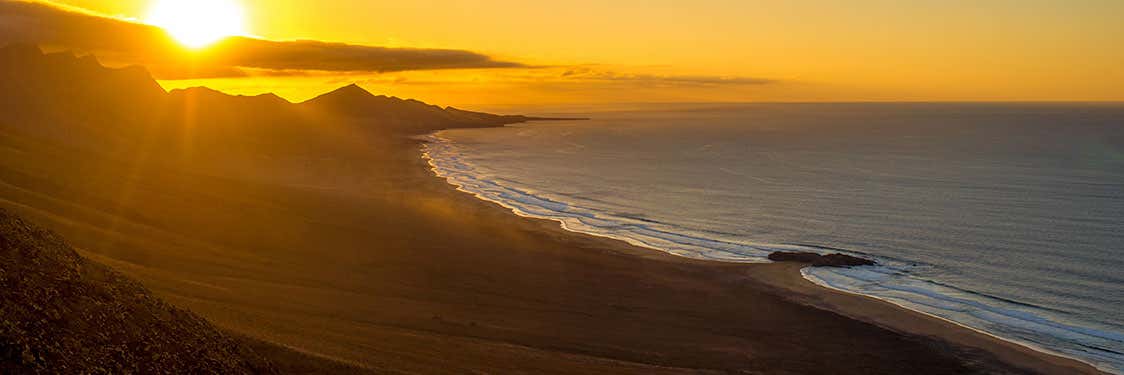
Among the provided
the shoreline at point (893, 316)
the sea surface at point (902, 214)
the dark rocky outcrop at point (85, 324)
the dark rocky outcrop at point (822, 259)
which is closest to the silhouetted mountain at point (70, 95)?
the sea surface at point (902, 214)

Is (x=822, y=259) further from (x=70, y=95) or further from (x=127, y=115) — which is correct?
(x=127, y=115)

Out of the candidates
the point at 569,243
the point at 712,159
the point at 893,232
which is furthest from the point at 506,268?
the point at 712,159

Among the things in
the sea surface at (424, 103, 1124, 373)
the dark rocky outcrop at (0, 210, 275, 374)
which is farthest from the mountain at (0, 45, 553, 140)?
the dark rocky outcrop at (0, 210, 275, 374)

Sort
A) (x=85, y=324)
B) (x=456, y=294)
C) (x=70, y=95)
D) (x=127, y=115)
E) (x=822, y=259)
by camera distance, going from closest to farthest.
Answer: (x=85, y=324) → (x=456, y=294) → (x=822, y=259) → (x=70, y=95) → (x=127, y=115)

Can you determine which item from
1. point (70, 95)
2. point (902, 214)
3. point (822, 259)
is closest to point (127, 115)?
point (70, 95)

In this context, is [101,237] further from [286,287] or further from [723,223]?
[723,223]
